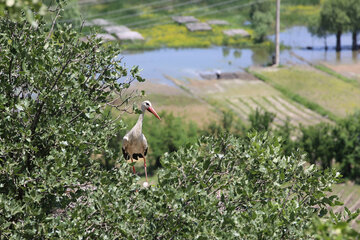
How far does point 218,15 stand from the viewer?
87.4m

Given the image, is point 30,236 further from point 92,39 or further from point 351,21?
point 351,21

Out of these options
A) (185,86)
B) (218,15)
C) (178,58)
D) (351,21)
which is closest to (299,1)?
(218,15)

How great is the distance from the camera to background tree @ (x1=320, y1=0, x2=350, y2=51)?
72.0m

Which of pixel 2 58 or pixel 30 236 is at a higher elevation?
pixel 2 58

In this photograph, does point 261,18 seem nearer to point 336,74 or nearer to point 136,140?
point 336,74

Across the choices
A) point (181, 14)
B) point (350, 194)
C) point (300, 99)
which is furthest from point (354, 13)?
point (350, 194)

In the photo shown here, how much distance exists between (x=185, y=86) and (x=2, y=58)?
43075mm

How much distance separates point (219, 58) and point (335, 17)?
1577 centimetres

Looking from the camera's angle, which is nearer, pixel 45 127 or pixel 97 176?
pixel 45 127

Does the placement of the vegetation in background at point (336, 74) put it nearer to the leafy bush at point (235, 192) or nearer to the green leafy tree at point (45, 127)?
the leafy bush at point (235, 192)

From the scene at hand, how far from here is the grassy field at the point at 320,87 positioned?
50906 mm

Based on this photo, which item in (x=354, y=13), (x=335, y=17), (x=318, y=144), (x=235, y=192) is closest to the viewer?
(x=235, y=192)

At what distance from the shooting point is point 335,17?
72312 millimetres

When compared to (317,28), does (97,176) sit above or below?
Answer: above
